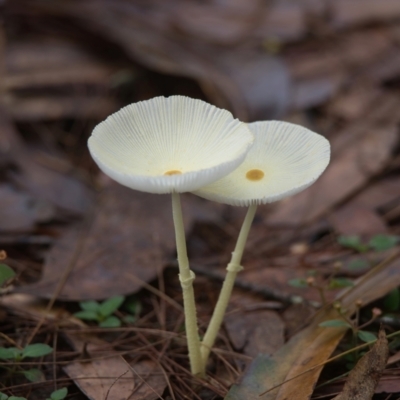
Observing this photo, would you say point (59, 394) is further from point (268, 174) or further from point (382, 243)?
point (382, 243)

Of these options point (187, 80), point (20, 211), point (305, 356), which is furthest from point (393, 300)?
point (187, 80)

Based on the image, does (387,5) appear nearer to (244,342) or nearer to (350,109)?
(350,109)

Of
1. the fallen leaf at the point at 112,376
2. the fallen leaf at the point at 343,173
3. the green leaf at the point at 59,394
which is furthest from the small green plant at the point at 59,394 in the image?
the fallen leaf at the point at 343,173

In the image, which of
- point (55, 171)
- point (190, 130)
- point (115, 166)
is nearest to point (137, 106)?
point (190, 130)

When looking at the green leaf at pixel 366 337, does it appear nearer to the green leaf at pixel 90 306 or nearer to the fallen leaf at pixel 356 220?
the green leaf at pixel 90 306

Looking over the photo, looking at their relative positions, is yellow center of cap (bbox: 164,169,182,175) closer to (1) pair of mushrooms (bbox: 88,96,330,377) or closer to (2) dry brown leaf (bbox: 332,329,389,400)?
(1) pair of mushrooms (bbox: 88,96,330,377)
